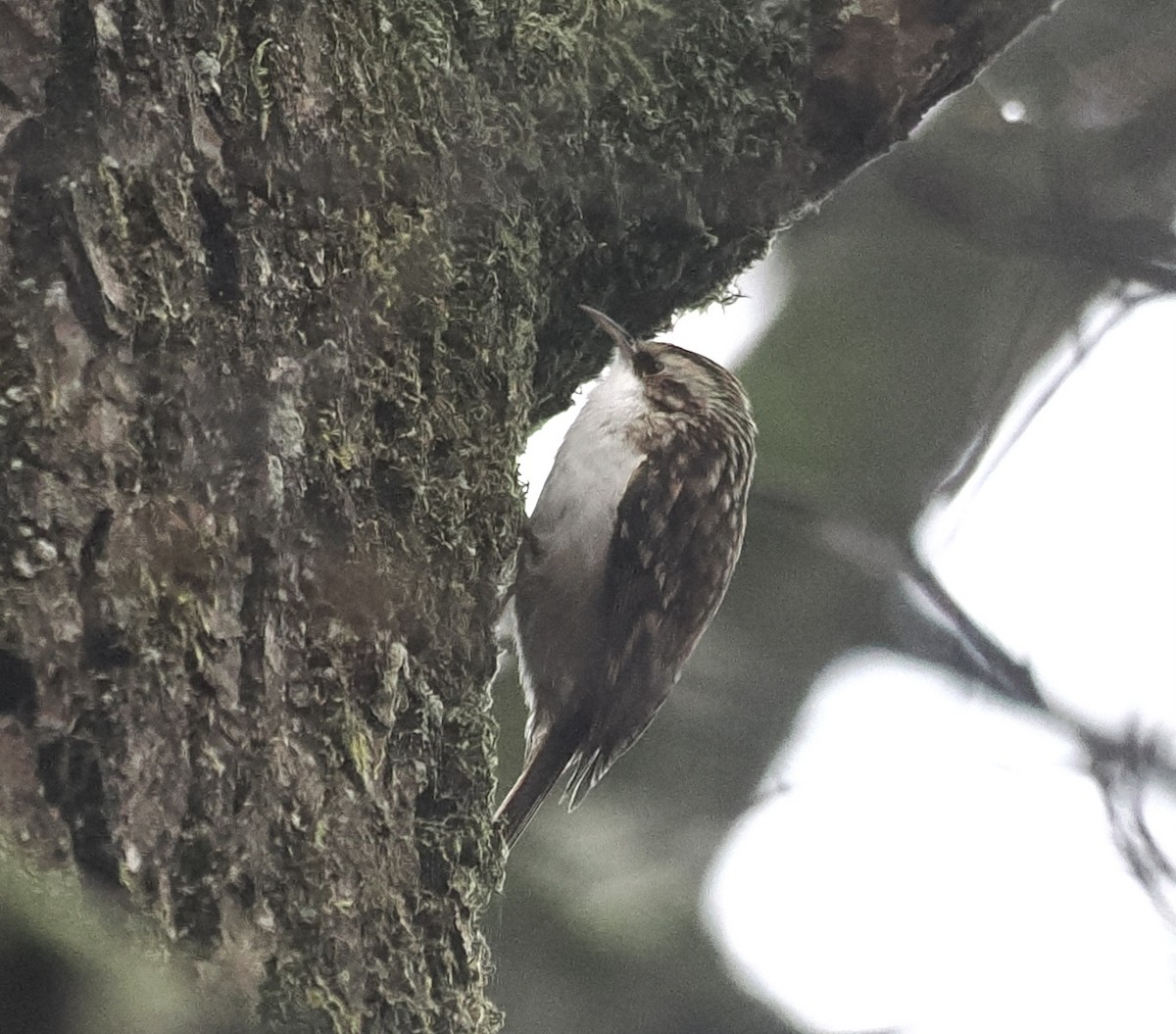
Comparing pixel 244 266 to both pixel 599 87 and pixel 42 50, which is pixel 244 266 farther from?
pixel 599 87

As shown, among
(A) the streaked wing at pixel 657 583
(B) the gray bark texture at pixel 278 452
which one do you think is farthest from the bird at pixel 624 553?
(B) the gray bark texture at pixel 278 452

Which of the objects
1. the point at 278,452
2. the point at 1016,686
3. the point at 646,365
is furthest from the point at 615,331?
the point at 1016,686

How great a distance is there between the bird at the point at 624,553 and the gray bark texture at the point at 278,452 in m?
0.34

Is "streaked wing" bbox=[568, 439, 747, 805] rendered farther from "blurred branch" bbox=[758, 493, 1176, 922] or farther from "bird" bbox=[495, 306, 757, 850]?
"blurred branch" bbox=[758, 493, 1176, 922]

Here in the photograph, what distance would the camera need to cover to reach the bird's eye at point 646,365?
170cm

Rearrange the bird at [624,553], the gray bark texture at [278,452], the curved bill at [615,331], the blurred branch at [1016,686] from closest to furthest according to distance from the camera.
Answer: the gray bark texture at [278,452], the curved bill at [615,331], the bird at [624,553], the blurred branch at [1016,686]

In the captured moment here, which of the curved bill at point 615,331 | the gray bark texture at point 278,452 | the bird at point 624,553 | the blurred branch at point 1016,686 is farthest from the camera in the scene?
the blurred branch at point 1016,686

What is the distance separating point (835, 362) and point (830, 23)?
0.52 m

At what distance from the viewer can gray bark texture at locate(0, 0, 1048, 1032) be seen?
718 millimetres

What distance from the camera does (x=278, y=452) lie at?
2.89 feet

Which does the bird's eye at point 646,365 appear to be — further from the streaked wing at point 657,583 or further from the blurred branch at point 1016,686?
the blurred branch at point 1016,686

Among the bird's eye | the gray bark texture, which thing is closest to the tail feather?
the gray bark texture

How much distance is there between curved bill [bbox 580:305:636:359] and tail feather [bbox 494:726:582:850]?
471 mm

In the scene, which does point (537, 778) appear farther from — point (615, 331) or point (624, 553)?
point (615, 331)
